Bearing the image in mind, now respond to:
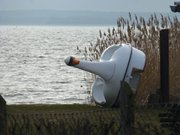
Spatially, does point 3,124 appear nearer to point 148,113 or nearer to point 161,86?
point 148,113

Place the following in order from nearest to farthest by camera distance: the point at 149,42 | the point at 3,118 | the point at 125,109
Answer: the point at 125,109 < the point at 3,118 < the point at 149,42

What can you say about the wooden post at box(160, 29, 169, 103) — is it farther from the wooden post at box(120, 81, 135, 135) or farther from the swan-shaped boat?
the wooden post at box(120, 81, 135, 135)

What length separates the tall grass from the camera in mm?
14398

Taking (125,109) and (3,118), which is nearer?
(125,109)

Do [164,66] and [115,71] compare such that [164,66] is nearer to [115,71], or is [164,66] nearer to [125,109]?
[115,71]

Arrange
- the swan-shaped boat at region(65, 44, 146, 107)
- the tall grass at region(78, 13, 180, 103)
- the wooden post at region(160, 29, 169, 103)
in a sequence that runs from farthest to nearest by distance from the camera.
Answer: the tall grass at region(78, 13, 180, 103), the wooden post at region(160, 29, 169, 103), the swan-shaped boat at region(65, 44, 146, 107)

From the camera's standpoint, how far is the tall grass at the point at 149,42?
47.2ft

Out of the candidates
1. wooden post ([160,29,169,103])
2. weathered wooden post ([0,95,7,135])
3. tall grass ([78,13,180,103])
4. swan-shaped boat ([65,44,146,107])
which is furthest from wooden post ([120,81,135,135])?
tall grass ([78,13,180,103])

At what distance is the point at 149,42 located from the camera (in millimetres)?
15180

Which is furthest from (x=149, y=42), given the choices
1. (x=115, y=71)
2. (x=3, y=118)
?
(x=3, y=118)

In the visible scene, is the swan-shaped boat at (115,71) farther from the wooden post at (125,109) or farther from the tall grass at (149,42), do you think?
the wooden post at (125,109)

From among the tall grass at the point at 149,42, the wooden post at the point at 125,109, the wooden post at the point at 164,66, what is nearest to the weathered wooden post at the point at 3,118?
the wooden post at the point at 125,109

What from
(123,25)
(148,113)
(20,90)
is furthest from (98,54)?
(20,90)

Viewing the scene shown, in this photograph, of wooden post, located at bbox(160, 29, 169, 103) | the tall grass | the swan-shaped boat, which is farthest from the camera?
the tall grass
